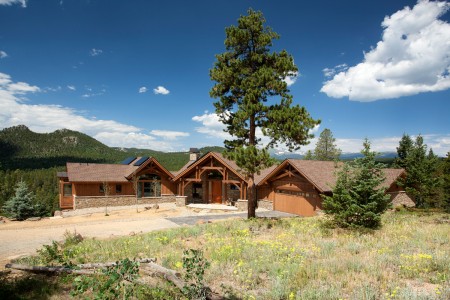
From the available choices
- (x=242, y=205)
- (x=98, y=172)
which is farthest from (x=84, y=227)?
(x=242, y=205)

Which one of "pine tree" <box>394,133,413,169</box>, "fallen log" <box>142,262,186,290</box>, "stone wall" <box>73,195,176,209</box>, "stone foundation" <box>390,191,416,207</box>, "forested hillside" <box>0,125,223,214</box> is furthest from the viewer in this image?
"forested hillside" <box>0,125,223,214</box>

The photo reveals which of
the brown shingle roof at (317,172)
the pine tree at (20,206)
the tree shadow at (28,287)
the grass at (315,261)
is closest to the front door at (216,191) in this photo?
the brown shingle roof at (317,172)

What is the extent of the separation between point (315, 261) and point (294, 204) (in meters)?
17.8

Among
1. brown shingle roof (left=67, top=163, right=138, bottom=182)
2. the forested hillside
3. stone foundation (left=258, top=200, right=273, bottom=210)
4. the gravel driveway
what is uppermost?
the forested hillside

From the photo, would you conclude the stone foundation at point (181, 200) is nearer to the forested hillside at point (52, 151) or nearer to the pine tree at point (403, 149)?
the pine tree at point (403, 149)

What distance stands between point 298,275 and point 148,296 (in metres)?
3.70

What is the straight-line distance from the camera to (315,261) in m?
8.39

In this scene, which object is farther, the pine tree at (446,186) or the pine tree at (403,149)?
the pine tree at (403,149)

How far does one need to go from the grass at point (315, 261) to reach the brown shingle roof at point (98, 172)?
696 inches

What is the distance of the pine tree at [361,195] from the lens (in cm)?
1322

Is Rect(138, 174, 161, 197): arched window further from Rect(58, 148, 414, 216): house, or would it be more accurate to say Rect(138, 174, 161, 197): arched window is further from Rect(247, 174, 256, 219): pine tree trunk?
Rect(247, 174, 256, 219): pine tree trunk

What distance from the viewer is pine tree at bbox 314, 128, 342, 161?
53.3m

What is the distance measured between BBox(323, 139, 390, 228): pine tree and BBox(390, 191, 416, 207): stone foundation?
17.4 metres

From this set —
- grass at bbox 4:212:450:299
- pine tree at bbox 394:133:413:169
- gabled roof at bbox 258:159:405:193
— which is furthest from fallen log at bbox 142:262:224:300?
pine tree at bbox 394:133:413:169
